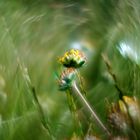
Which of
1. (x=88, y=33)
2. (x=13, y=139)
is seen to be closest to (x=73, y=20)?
(x=88, y=33)

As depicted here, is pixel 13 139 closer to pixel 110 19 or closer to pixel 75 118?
pixel 75 118

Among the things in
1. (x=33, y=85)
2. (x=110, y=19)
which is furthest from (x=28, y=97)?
(x=110, y=19)

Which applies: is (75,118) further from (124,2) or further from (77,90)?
(124,2)

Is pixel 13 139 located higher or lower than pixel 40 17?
lower
